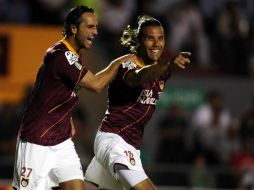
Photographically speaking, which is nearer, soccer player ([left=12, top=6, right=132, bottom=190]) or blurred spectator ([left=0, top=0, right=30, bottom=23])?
soccer player ([left=12, top=6, right=132, bottom=190])

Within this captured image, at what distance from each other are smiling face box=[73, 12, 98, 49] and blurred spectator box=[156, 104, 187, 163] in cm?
509

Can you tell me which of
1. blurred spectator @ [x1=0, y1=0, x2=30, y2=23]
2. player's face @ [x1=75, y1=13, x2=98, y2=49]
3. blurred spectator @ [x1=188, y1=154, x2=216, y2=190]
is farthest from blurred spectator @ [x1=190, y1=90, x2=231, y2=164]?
player's face @ [x1=75, y1=13, x2=98, y2=49]

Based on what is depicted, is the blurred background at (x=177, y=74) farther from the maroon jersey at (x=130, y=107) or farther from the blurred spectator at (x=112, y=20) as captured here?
the maroon jersey at (x=130, y=107)

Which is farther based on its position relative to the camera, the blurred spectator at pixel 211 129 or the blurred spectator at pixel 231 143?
the blurred spectator at pixel 231 143

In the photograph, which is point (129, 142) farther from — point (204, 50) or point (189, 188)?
point (204, 50)

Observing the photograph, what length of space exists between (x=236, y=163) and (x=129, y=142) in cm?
474

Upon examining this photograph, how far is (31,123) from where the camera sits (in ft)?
27.0

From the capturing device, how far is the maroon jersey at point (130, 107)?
866 cm

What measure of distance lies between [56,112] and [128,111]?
0.79 meters

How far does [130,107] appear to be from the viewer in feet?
28.5

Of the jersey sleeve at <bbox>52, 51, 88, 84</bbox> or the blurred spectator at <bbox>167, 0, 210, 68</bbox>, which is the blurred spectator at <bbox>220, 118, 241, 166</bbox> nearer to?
the blurred spectator at <bbox>167, 0, 210, 68</bbox>

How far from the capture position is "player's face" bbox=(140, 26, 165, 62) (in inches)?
336

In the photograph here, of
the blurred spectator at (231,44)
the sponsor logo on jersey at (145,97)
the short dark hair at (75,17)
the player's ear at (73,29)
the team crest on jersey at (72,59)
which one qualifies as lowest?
the blurred spectator at (231,44)

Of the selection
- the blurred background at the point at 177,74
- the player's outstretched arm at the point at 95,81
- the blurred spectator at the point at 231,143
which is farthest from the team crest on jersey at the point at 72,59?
the blurred spectator at the point at 231,143
